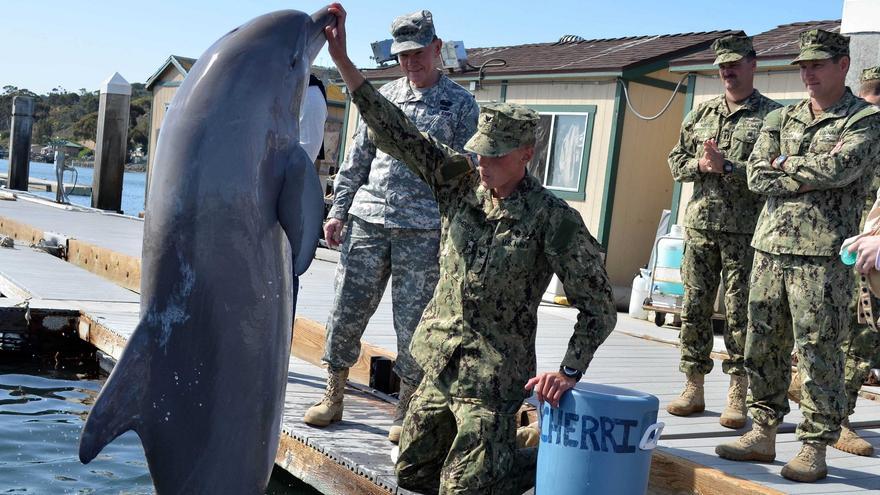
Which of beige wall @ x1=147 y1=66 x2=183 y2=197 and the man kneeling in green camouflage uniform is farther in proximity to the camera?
beige wall @ x1=147 y1=66 x2=183 y2=197

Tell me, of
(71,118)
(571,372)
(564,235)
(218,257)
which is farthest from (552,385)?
(71,118)

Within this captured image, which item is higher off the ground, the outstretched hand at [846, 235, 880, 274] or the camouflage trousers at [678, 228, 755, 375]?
the outstretched hand at [846, 235, 880, 274]

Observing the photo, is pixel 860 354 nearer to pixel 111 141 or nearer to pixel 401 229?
pixel 401 229

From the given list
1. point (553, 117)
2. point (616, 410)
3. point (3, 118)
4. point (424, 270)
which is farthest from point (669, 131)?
point (3, 118)

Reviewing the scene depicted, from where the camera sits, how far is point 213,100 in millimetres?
3328

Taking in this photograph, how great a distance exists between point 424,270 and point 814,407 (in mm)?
2028

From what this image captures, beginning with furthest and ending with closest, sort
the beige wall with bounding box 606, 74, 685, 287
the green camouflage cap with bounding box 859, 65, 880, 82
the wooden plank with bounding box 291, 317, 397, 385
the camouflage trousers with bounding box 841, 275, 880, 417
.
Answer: the beige wall with bounding box 606, 74, 685, 287
the wooden plank with bounding box 291, 317, 397, 385
the camouflage trousers with bounding box 841, 275, 880, 417
the green camouflage cap with bounding box 859, 65, 880, 82

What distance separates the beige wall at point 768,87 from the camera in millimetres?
11781

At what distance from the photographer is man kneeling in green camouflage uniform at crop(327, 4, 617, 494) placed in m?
4.56

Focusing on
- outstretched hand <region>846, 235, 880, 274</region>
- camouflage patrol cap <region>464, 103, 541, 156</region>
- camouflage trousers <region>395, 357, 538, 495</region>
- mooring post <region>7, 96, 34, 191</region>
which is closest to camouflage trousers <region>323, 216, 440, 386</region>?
camouflage trousers <region>395, 357, 538, 495</region>

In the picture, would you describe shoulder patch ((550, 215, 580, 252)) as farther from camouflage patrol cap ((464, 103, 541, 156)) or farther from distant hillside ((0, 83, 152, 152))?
distant hillside ((0, 83, 152, 152))

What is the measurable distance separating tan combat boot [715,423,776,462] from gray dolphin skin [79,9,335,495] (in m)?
2.94

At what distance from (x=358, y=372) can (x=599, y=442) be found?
143 inches

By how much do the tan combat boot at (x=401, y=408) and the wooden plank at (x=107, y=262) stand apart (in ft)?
19.1
